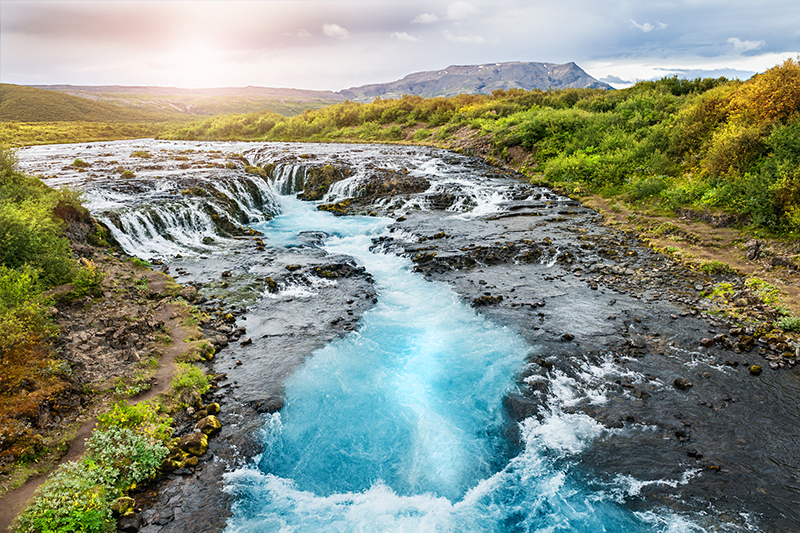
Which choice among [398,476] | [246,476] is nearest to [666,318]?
[398,476]

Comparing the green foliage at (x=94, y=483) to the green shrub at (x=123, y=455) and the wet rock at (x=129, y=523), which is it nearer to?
the green shrub at (x=123, y=455)

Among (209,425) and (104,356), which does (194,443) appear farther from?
(104,356)

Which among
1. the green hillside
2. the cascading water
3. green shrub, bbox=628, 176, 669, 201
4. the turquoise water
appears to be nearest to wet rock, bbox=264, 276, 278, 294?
the cascading water

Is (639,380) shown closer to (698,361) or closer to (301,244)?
(698,361)

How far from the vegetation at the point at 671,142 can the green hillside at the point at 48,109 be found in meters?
120

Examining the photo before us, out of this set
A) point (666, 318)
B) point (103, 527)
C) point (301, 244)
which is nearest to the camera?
point (103, 527)

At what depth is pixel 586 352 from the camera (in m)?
9.75

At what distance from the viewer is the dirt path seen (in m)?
5.43

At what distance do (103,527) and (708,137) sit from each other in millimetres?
28865

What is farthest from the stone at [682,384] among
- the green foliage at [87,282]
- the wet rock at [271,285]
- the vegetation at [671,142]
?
the green foliage at [87,282]

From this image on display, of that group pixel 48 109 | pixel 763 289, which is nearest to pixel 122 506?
pixel 763 289

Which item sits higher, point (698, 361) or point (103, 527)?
point (698, 361)

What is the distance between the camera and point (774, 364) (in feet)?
28.8

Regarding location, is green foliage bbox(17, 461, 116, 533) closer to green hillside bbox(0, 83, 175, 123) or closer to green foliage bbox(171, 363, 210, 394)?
green foliage bbox(171, 363, 210, 394)
